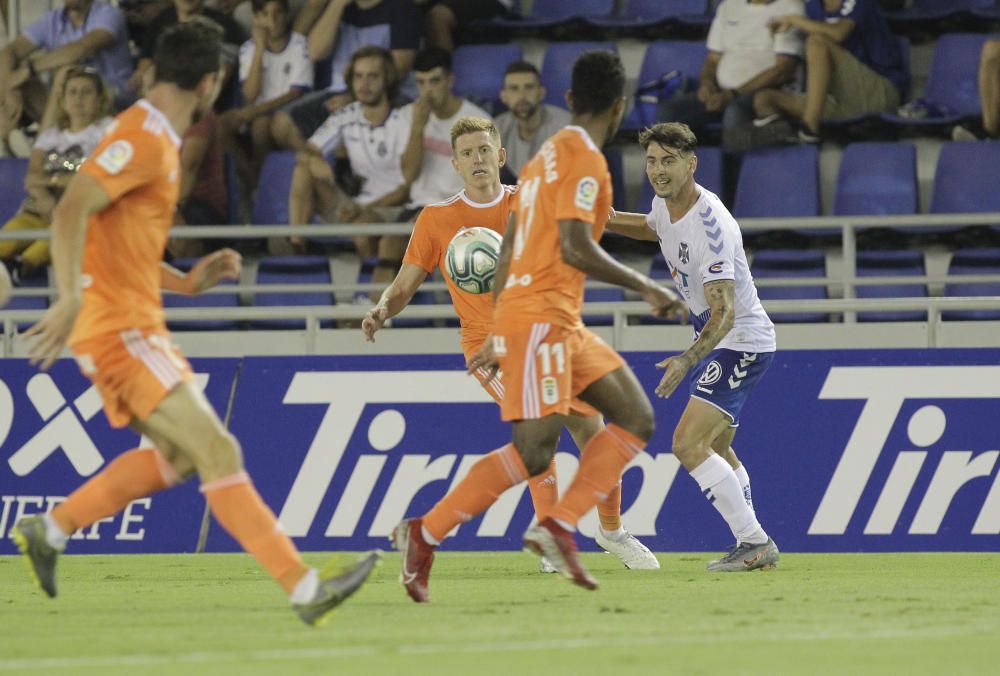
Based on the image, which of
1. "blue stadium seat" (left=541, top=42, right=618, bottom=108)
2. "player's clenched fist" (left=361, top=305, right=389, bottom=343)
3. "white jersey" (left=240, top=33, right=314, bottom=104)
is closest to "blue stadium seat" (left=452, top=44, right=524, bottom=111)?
"blue stadium seat" (left=541, top=42, right=618, bottom=108)

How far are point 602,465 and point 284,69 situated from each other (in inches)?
343

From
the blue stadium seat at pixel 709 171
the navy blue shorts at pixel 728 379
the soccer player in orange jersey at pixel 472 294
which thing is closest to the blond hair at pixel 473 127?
the soccer player in orange jersey at pixel 472 294

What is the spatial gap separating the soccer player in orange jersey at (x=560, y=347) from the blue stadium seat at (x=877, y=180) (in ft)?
22.2

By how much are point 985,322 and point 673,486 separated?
3.00 m

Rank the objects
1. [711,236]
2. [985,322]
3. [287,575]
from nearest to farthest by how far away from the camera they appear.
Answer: [287,575]
[711,236]
[985,322]

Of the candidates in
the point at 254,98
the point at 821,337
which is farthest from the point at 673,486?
the point at 254,98

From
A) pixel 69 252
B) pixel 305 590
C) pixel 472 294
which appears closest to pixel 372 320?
pixel 472 294

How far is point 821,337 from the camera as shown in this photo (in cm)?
1221

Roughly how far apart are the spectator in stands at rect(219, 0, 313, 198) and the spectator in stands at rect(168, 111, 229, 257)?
1.40ft

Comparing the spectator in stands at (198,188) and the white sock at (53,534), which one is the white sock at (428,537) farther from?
the spectator in stands at (198,188)

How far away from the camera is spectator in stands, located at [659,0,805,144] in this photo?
13.6 metres

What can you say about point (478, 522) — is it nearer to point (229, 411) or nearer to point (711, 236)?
point (229, 411)

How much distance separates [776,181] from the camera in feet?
44.6

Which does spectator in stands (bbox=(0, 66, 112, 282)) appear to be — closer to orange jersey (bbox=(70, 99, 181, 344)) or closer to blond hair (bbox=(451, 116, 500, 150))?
blond hair (bbox=(451, 116, 500, 150))
